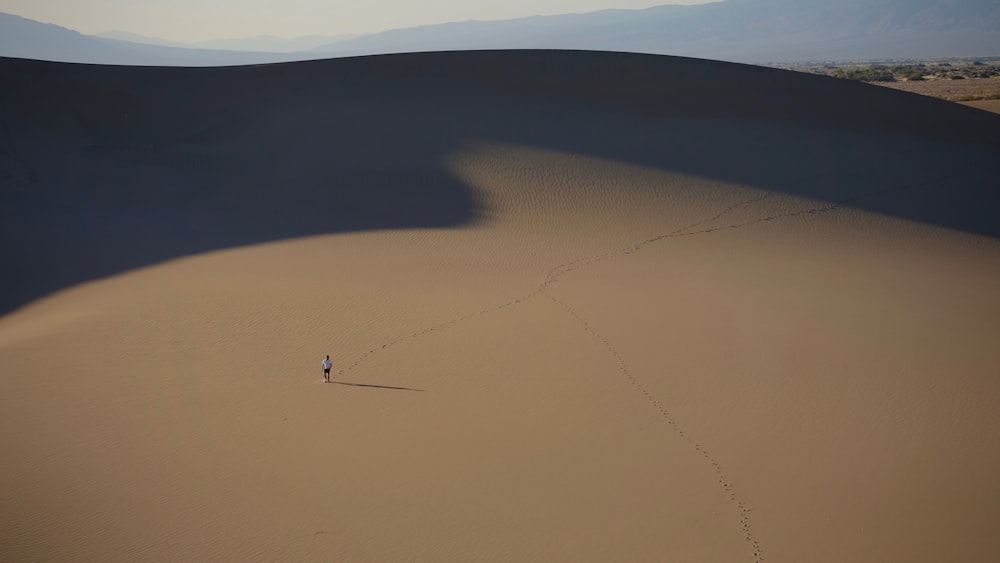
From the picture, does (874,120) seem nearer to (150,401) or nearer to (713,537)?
(713,537)

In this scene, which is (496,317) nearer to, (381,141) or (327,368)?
(327,368)

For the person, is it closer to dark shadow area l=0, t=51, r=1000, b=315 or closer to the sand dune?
the sand dune

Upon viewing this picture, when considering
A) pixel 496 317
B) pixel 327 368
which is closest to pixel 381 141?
pixel 496 317

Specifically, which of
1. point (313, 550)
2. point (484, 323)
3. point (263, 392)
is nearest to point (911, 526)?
point (313, 550)

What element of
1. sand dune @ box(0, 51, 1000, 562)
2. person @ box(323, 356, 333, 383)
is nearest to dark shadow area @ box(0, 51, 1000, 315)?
sand dune @ box(0, 51, 1000, 562)

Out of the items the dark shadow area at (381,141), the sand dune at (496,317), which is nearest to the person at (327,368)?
the sand dune at (496,317)

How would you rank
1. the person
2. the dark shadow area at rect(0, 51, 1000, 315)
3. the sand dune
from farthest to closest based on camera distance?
→ the dark shadow area at rect(0, 51, 1000, 315)
the person
the sand dune
